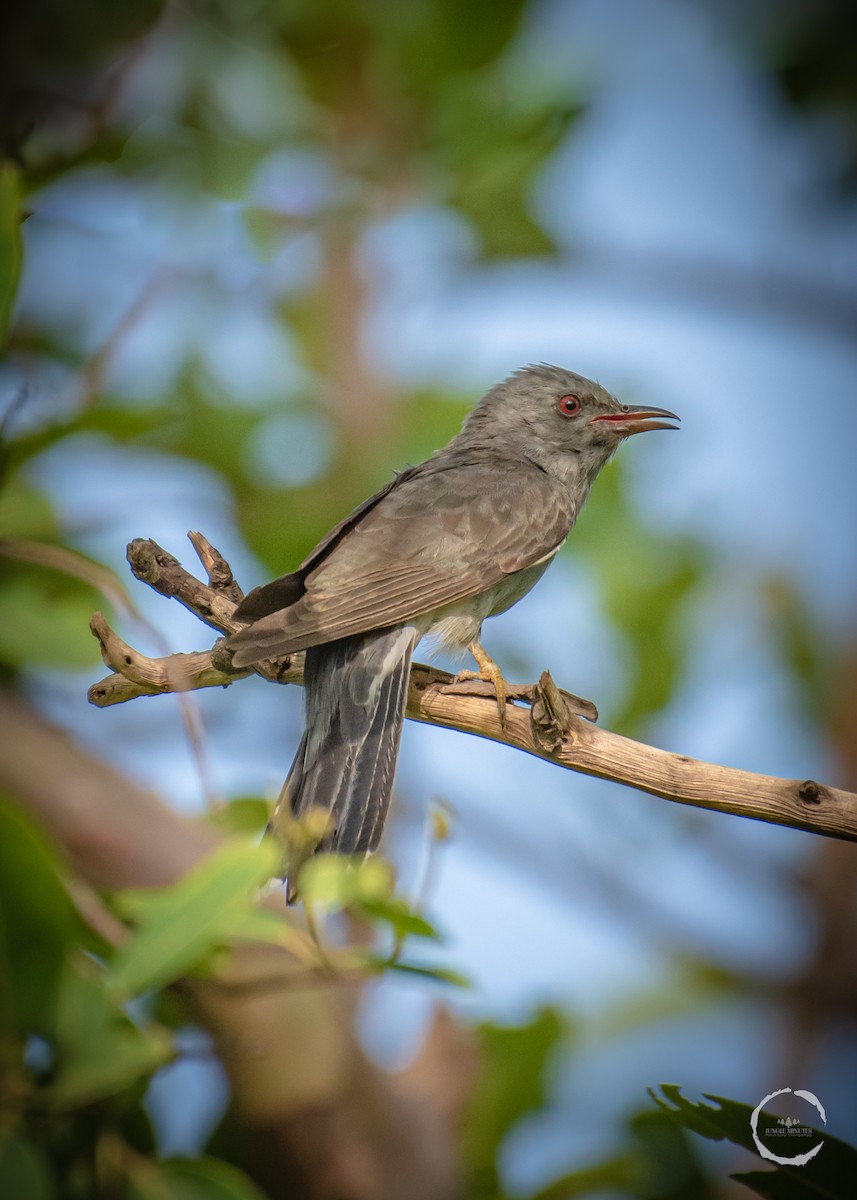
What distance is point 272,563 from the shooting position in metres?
4.61

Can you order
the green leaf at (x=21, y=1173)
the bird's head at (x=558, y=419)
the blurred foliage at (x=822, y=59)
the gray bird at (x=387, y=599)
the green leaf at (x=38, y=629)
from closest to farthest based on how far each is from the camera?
the green leaf at (x=21, y=1173) → the green leaf at (x=38, y=629) → the gray bird at (x=387, y=599) → the blurred foliage at (x=822, y=59) → the bird's head at (x=558, y=419)

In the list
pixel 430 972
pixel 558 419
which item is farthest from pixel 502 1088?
pixel 558 419

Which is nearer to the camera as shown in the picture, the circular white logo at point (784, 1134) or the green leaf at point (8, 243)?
the circular white logo at point (784, 1134)

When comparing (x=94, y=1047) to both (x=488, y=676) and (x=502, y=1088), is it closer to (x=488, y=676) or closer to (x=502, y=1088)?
(x=502, y=1088)

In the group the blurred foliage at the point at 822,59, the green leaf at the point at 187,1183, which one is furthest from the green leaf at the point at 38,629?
the blurred foliage at the point at 822,59

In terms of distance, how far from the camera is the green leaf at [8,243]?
109 inches

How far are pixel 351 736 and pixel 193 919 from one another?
154 centimetres

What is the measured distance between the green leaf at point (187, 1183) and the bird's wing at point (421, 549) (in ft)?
4.27

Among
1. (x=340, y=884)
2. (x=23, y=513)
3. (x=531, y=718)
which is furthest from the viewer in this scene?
→ (x=23, y=513)

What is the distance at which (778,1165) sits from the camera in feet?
6.90

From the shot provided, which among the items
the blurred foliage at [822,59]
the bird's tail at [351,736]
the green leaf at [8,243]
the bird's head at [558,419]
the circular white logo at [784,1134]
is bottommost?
the circular white logo at [784,1134]

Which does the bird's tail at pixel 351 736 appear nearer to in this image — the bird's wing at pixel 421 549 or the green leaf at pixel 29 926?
the bird's wing at pixel 421 549

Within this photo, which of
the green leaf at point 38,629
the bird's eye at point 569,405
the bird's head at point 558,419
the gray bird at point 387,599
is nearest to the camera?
the green leaf at point 38,629

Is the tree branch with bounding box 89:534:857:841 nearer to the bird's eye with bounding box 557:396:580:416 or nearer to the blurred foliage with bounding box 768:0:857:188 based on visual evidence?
the bird's eye with bounding box 557:396:580:416
